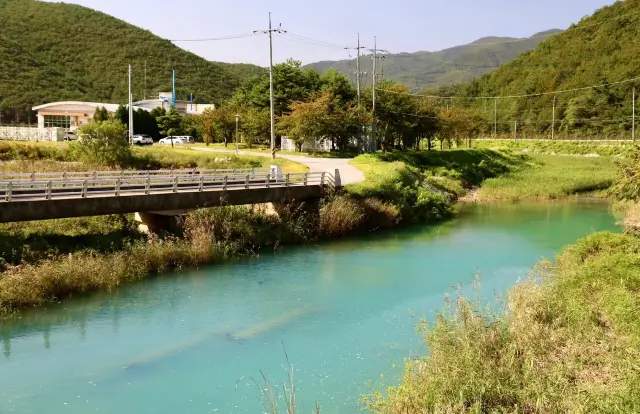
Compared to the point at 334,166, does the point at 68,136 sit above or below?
above

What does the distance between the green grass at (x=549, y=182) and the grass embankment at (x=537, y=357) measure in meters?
36.1

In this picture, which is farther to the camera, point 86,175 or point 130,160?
point 130,160

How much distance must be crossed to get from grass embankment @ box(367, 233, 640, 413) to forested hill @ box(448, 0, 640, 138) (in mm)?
86387

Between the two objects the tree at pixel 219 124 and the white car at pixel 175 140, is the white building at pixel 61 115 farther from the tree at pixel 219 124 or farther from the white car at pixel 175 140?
the tree at pixel 219 124

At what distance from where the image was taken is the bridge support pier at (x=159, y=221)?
82.9ft

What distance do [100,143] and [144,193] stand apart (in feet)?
49.3

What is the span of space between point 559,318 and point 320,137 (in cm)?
4109

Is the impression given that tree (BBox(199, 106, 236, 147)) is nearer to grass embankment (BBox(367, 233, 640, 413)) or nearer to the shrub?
the shrub

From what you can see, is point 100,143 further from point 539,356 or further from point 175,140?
point 539,356

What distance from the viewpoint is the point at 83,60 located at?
118m

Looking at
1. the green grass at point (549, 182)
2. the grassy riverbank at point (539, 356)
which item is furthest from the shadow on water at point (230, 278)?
the green grass at point (549, 182)

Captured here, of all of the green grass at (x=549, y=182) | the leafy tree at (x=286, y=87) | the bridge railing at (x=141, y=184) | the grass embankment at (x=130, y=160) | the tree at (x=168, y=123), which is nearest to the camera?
the bridge railing at (x=141, y=184)

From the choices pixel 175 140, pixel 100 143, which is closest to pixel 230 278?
pixel 100 143

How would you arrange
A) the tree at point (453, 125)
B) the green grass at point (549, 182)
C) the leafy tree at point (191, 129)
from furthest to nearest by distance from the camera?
the tree at point (453, 125) < the leafy tree at point (191, 129) < the green grass at point (549, 182)
